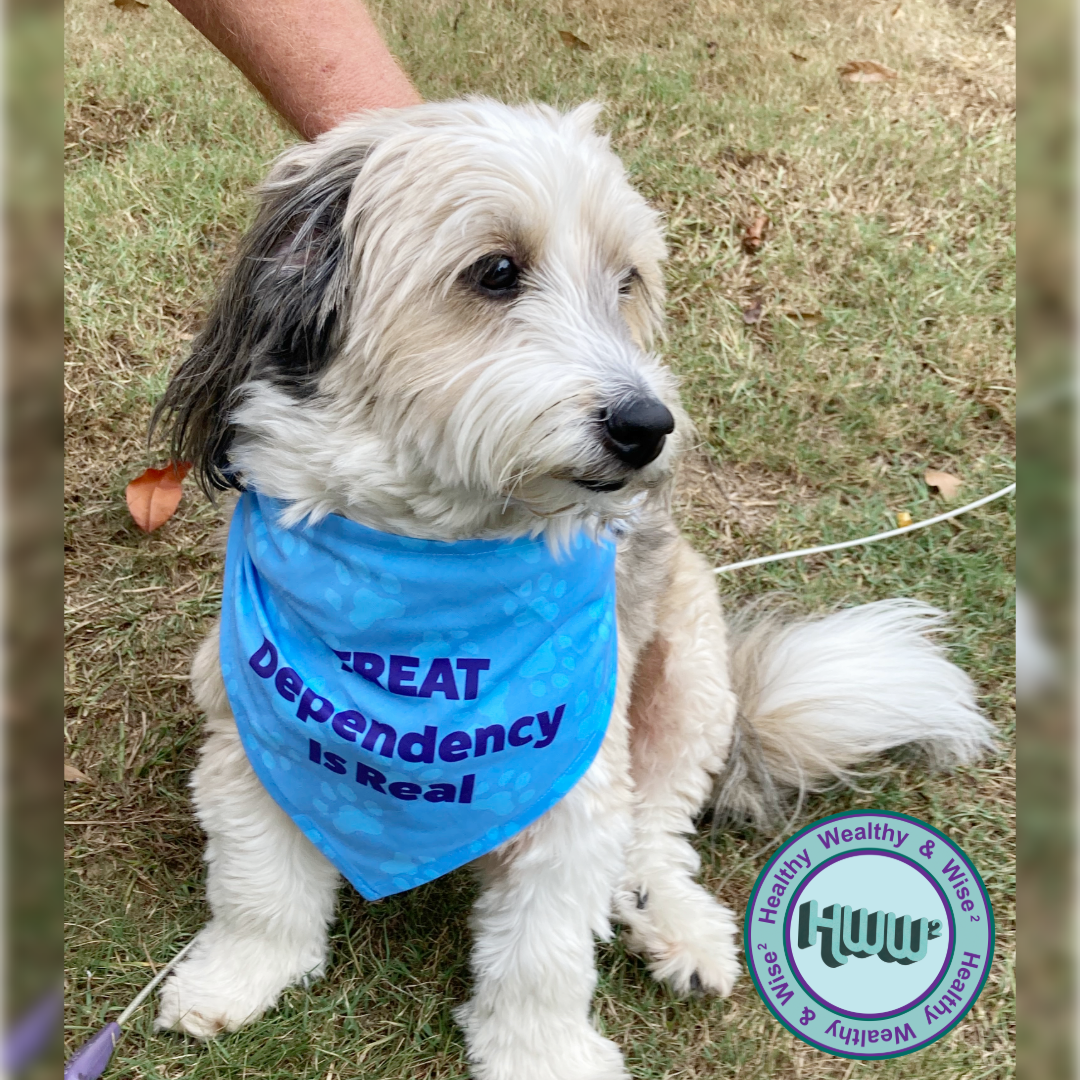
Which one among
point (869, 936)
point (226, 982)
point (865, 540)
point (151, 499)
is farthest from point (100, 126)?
point (869, 936)

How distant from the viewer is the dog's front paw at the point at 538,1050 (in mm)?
2184

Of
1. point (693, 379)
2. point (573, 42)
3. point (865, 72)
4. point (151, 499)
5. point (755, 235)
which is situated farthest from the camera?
point (865, 72)

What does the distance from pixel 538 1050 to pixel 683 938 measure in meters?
0.44

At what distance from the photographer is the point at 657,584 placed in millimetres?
2582

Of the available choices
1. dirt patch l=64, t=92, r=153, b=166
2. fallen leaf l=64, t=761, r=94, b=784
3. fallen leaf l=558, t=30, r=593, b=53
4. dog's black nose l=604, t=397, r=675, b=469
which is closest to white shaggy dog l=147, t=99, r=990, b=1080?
dog's black nose l=604, t=397, r=675, b=469

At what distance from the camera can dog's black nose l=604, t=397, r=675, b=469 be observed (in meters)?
1.69

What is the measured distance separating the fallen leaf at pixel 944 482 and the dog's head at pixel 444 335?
81.3 inches

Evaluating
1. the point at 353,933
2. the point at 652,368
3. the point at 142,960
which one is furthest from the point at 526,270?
the point at 142,960

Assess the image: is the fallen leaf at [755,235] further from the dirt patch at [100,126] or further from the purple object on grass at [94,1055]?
the purple object on grass at [94,1055]

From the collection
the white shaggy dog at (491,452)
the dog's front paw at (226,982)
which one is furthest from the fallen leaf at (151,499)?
the dog's front paw at (226,982)

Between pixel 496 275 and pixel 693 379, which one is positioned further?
pixel 693 379

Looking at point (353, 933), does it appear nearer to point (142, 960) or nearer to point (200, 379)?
point (142, 960)

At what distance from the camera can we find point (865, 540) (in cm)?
352

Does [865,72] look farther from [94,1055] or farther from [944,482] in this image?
[94,1055]
